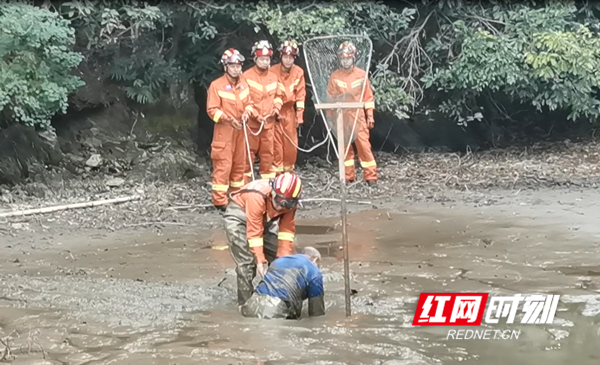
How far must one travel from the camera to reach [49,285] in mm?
7070

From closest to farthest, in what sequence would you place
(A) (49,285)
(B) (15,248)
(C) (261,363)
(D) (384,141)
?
(C) (261,363) < (A) (49,285) < (B) (15,248) < (D) (384,141)

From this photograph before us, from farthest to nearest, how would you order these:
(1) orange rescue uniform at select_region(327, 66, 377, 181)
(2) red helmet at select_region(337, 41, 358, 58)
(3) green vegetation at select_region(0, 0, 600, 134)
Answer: (3) green vegetation at select_region(0, 0, 600, 134), (1) orange rescue uniform at select_region(327, 66, 377, 181), (2) red helmet at select_region(337, 41, 358, 58)

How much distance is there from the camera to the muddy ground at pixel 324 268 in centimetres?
543

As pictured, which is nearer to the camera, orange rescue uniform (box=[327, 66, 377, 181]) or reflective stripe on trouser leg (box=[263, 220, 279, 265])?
reflective stripe on trouser leg (box=[263, 220, 279, 265])

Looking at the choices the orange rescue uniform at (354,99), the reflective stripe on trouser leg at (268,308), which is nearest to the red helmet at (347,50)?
the orange rescue uniform at (354,99)

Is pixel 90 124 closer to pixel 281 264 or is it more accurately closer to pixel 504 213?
pixel 504 213

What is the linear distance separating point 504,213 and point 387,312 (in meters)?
4.17

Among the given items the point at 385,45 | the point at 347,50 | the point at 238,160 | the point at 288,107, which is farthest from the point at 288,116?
the point at 385,45

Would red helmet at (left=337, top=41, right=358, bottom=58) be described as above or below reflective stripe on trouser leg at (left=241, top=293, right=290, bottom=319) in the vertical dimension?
above

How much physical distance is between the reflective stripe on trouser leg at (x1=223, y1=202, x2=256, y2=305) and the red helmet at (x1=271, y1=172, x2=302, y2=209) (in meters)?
0.53

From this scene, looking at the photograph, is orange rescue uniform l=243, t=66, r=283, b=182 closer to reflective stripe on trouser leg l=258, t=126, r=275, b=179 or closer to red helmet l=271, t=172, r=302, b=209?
reflective stripe on trouser leg l=258, t=126, r=275, b=179

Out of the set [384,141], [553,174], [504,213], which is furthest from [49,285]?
[384,141]

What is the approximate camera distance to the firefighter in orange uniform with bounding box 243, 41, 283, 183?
10.6 meters

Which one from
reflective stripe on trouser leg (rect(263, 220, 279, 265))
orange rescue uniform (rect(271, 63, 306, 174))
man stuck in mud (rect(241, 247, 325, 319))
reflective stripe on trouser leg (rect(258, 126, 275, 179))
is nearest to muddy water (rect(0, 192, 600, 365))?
man stuck in mud (rect(241, 247, 325, 319))
